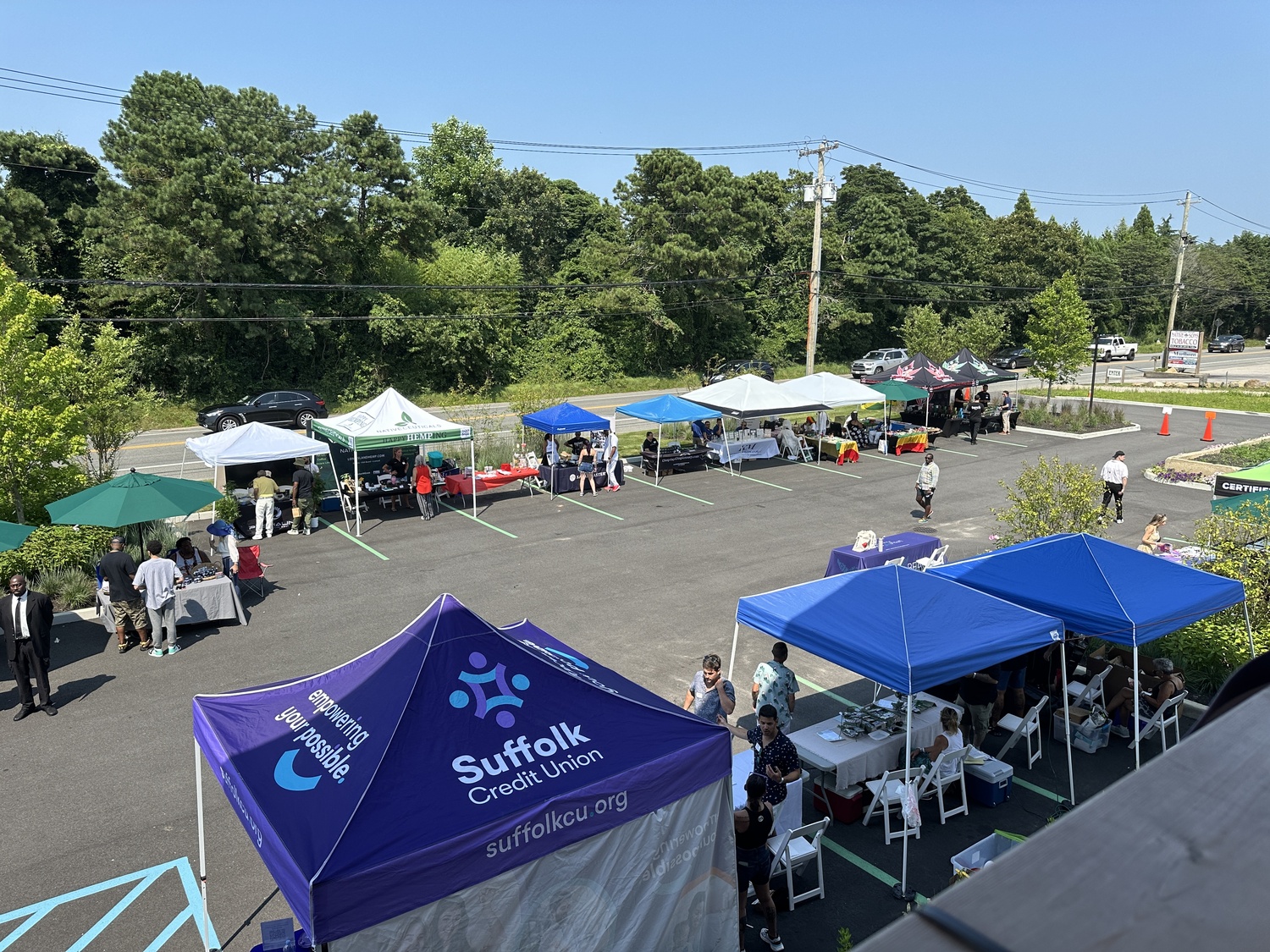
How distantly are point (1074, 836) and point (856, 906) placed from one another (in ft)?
22.1

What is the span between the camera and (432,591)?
48.3 feet

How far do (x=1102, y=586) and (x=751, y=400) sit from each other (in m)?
15.5

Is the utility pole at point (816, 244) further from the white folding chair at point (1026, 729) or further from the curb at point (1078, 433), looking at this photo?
the white folding chair at point (1026, 729)

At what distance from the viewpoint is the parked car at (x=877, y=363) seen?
5013cm

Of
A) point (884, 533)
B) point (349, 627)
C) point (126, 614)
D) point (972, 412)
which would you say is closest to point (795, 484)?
point (884, 533)

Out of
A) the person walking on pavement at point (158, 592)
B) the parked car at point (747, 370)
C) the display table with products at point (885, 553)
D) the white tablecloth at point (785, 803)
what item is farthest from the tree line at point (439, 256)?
the white tablecloth at point (785, 803)

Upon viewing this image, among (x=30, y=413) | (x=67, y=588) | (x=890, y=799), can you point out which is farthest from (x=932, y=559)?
(x=30, y=413)

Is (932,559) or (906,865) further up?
(932,559)

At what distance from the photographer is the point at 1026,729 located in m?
9.05

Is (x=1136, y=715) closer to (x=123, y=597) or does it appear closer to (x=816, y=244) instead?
(x=123, y=597)

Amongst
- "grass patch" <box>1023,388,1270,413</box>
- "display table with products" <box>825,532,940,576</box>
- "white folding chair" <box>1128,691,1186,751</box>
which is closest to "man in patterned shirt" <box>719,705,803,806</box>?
"white folding chair" <box>1128,691,1186,751</box>

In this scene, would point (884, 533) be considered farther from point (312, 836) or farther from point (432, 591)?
point (312, 836)

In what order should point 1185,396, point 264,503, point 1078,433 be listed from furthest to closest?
point 1185,396 → point 1078,433 → point 264,503

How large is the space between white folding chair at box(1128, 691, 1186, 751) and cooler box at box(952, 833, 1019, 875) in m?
3.27
